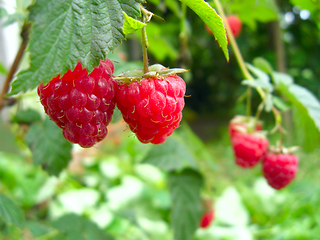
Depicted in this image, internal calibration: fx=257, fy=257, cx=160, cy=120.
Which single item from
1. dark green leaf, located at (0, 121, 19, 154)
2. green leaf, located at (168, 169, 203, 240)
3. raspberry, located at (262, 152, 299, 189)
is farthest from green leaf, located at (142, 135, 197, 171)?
dark green leaf, located at (0, 121, 19, 154)

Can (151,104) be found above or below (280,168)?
above

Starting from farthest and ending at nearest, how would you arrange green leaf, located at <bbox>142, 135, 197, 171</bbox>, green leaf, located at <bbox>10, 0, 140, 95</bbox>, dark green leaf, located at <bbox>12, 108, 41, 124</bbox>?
green leaf, located at <bbox>142, 135, 197, 171</bbox>
dark green leaf, located at <bbox>12, 108, 41, 124</bbox>
green leaf, located at <bbox>10, 0, 140, 95</bbox>

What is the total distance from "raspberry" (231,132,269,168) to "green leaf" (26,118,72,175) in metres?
0.51

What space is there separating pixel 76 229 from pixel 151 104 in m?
0.57

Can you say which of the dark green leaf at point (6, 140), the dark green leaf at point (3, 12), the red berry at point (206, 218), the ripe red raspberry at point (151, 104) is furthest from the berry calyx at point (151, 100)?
the dark green leaf at point (6, 140)

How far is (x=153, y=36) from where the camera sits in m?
1.05

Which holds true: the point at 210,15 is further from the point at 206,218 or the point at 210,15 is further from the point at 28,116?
the point at 206,218

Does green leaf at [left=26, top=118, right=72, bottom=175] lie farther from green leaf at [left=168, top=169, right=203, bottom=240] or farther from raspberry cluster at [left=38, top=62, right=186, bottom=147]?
green leaf at [left=168, top=169, right=203, bottom=240]

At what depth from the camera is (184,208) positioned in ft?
2.96

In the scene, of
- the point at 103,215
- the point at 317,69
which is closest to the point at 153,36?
the point at 103,215

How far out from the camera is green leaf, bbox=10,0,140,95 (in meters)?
→ 0.28

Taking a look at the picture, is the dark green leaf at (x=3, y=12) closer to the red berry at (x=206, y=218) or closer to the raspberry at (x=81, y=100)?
the raspberry at (x=81, y=100)

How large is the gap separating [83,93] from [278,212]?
1801 millimetres

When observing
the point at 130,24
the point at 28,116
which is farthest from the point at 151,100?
the point at 28,116
